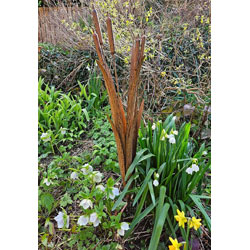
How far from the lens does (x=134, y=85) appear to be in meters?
1.06

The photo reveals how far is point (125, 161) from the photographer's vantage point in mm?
1226

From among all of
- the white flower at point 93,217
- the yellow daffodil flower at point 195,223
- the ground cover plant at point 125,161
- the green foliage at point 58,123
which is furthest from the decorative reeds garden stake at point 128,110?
the green foliage at point 58,123

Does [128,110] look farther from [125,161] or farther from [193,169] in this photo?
[193,169]

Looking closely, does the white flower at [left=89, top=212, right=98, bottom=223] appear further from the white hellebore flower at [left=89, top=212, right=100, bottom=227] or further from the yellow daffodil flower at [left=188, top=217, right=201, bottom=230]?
the yellow daffodil flower at [left=188, top=217, right=201, bottom=230]

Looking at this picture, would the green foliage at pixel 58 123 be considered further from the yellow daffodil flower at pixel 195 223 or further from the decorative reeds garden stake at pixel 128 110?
the yellow daffodil flower at pixel 195 223

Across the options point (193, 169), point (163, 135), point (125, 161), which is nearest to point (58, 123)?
point (125, 161)

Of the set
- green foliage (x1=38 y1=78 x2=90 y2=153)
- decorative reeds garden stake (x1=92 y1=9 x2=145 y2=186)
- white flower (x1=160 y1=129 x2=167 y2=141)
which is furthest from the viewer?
green foliage (x1=38 y1=78 x2=90 y2=153)

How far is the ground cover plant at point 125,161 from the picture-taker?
1.09 m

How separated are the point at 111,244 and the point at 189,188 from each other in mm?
491

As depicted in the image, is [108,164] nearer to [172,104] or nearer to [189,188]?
[189,188]

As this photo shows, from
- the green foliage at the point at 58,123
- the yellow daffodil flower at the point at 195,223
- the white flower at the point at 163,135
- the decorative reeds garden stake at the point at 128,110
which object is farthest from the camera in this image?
the green foliage at the point at 58,123

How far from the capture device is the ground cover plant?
1092 millimetres

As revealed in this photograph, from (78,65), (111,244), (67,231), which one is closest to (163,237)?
(111,244)

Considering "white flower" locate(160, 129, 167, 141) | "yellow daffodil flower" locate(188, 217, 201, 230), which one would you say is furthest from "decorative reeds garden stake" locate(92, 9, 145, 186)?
"yellow daffodil flower" locate(188, 217, 201, 230)
